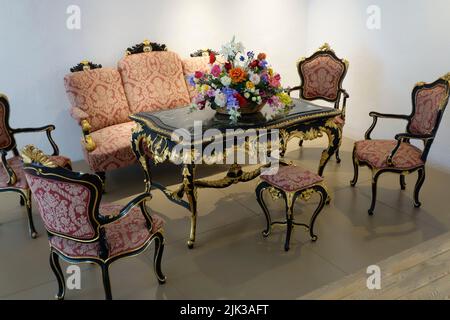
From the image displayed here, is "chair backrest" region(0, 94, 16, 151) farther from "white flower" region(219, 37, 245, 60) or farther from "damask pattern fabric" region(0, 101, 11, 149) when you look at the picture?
"white flower" region(219, 37, 245, 60)

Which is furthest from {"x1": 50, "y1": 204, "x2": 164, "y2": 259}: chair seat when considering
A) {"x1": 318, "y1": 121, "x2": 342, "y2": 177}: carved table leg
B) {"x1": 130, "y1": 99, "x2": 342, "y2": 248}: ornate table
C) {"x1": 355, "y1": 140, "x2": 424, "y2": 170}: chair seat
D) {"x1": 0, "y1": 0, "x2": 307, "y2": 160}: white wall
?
{"x1": 0, "y1": 0, "x2": 307, "y2": 160}: white wall

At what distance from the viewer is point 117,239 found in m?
2.49

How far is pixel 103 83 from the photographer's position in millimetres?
4402

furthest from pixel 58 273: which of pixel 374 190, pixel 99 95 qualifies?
pixel 374 190

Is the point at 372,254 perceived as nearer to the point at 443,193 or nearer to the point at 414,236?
the point at 414,236

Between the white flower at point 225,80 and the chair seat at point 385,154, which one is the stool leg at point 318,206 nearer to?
Result: the chair seat at point 385,154

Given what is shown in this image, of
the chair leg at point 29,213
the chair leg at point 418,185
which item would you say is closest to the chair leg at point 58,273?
the chair leg at point 29,213

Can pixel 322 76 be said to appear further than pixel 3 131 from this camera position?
Yes

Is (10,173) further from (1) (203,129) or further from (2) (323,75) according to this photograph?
(2) (323,75)

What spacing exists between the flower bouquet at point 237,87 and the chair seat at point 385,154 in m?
0.90

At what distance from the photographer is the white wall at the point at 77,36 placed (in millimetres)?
4195

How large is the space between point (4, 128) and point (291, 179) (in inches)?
94.8

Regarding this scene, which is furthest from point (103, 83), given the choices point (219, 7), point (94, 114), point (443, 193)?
point (443, 193)

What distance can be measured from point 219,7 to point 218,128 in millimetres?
2589
